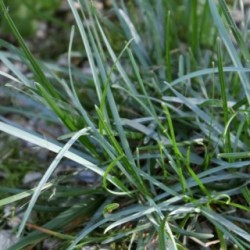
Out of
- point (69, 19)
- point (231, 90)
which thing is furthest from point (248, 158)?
point (69, 19)

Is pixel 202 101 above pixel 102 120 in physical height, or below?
below

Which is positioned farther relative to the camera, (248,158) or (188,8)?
(188,8)

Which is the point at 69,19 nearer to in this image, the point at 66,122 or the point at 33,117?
the point at 33,117

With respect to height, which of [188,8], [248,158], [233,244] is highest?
[188,8]

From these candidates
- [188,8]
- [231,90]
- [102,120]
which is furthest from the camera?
[188,8]

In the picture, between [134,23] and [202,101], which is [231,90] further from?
[134,23]

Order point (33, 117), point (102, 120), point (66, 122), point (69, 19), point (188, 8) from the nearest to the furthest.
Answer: point (102, 120), point (66, 122), point (33, 117), point (188, 8), point (69, 19)
